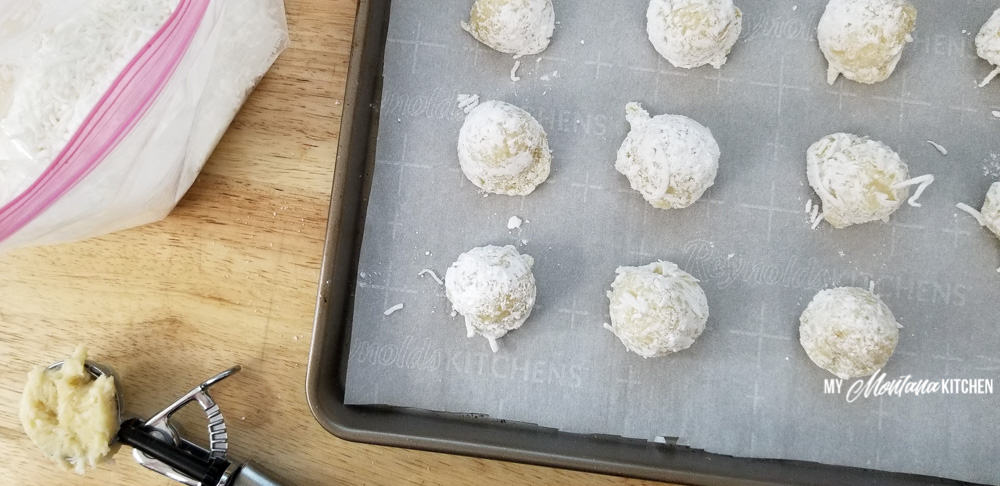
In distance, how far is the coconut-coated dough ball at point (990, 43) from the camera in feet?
3.62

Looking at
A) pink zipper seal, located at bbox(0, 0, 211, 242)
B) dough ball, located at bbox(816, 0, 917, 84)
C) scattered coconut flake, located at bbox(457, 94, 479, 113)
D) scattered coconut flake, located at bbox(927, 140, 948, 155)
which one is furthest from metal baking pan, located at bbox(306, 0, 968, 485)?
dough ball, located at bbox(816, 0, 917, 84)

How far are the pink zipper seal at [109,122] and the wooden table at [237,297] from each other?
0.24m

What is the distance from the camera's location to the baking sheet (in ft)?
3.55

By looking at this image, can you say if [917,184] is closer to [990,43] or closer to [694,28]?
[990,43]

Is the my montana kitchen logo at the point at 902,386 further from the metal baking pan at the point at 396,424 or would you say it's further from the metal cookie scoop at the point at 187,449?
the metal cookie scoop at the point at 187,449

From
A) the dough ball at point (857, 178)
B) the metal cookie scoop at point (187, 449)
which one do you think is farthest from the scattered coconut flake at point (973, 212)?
the metal cookie scoop at point (187, 449)

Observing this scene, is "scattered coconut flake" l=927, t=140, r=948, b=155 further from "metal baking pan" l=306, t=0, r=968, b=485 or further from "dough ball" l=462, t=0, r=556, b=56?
"dough ball" l=462, t=0, r=556, b=56

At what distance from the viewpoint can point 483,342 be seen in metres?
1.10

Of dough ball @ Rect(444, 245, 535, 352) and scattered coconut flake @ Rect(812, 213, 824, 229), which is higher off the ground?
scattered coconut flake @ Rect(812, 213, 824, 229)

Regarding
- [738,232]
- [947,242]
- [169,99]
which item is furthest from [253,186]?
[947,242]

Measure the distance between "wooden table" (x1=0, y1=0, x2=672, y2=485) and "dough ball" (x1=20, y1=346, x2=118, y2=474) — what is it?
0.08 m

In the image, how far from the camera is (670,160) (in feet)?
3.47

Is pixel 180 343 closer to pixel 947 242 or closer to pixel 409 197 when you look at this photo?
pixel 409 197

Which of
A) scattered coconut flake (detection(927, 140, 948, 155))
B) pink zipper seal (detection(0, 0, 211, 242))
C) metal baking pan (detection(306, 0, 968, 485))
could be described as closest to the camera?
pink zipper seal (detection(0, 0, 211, 242))
